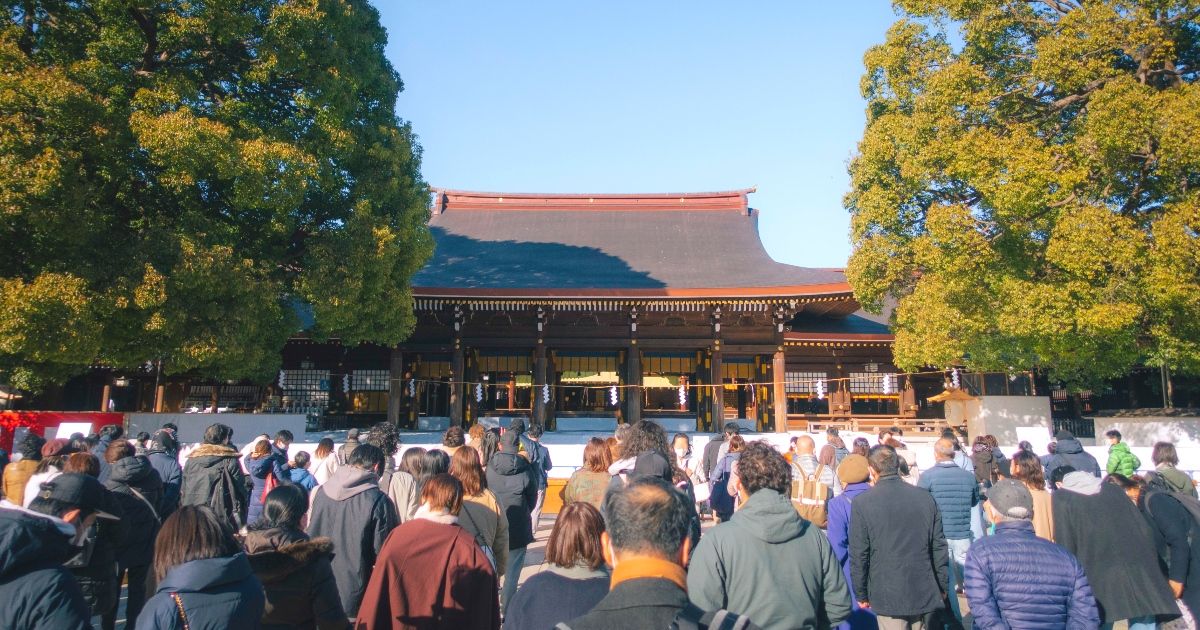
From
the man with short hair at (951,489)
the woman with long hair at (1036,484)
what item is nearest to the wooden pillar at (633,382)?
the man with short hair at (951,489)

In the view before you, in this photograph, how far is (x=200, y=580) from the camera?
2453 millimetres

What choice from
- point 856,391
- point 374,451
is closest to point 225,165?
point 374,451

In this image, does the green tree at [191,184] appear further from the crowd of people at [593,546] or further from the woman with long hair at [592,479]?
the woman with long hair at [592,479]

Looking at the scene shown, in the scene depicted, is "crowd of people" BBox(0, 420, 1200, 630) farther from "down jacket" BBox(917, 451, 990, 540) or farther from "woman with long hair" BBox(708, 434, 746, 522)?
"woman with long hair" BBox(708, 434, 746, 522)

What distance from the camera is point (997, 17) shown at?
44.0 feet

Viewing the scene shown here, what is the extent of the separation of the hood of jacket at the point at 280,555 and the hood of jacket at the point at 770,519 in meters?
1.79

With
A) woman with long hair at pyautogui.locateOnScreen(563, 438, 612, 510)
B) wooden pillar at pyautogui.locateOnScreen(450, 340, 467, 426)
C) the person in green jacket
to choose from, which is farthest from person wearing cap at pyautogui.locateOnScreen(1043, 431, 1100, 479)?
wooden pillar at pyautogui.locateOnScreen(450, 340, 467, 426)

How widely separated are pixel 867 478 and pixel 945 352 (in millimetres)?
11075

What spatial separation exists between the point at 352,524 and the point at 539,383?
15167 millimetres

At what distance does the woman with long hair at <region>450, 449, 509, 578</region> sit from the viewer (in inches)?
161

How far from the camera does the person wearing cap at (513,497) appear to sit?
5.18 m

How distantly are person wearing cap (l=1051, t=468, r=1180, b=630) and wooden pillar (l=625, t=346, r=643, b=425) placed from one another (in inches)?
569

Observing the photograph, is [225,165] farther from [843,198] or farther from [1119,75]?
[1119,75]

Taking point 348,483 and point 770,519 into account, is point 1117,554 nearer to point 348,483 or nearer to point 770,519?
point 770,519
